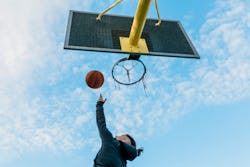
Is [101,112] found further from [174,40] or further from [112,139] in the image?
[174,40]

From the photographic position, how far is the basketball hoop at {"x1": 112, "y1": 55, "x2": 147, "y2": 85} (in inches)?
207

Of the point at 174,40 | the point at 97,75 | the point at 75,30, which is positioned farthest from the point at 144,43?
the point at 97,75

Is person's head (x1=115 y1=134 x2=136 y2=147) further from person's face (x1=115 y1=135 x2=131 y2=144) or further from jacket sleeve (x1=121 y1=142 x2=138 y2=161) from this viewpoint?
jacket sleeve (x1=121 y1=142 x2=138 y2=161)

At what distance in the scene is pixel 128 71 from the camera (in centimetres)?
542

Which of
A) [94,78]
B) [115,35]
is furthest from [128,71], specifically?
[94,78]

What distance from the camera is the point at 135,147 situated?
10.9 feet

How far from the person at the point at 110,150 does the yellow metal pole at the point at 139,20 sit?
6.79 ft

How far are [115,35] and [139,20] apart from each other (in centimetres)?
68

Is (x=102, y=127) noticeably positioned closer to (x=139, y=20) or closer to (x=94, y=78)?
(x=94, y=78)

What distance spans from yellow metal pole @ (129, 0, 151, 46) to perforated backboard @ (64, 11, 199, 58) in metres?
0.27

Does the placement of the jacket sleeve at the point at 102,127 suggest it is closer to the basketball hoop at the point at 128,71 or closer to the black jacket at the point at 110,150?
the black jacket at the point at 110,150

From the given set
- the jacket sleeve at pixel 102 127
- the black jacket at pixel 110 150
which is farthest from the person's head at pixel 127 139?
the jacket sleeve at pixel 102 127

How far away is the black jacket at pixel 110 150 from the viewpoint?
305 cm

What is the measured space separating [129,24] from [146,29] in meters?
A: 0.35
